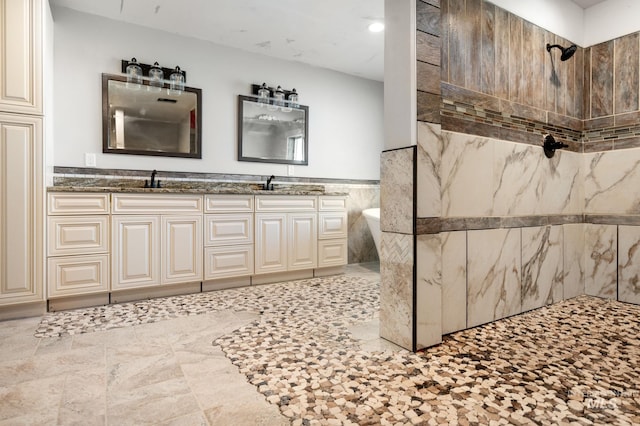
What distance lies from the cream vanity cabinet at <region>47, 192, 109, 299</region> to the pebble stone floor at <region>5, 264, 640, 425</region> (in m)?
0.21

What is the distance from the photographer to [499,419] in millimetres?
1223

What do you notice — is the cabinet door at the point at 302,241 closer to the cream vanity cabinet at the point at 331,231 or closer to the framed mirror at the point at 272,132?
the cream vanity cabinet at the point at 331,231

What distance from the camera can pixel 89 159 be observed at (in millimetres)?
3006

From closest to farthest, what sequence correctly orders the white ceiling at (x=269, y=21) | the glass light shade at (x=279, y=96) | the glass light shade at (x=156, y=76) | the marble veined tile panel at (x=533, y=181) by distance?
the marble veined tile panel at (x=533, y=181) → the white ceiling at (x=269, y=21) → the glass light shade at (x=156, y=76) → the glass light shade at (x=279, y=96)

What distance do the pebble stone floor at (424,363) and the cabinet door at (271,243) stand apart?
680 mm

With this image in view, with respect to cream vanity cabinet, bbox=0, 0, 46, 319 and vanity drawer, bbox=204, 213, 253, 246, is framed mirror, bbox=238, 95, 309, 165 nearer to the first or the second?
vanity drawer, bbox=204, 213, 253, 246

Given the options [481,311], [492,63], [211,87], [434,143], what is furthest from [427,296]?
[211,87]

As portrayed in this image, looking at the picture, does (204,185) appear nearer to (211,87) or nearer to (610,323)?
(211,87)

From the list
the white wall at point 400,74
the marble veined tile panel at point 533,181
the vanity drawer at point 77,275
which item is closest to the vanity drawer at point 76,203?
the vanity drawer at point 77,275

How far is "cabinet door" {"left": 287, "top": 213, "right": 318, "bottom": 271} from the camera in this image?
3.49m

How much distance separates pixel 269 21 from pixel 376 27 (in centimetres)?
97

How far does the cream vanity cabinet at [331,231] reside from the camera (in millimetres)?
3686

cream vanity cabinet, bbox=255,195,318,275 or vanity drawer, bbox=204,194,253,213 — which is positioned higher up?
vanity drawer, bbox=204,194,253,213

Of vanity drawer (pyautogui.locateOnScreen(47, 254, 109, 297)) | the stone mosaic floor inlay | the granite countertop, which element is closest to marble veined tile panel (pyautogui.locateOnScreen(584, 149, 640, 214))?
the stone mosaic floor inlay
